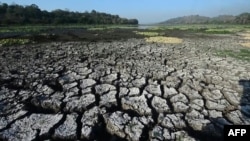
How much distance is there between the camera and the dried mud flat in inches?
120

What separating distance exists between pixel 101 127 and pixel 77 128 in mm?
314

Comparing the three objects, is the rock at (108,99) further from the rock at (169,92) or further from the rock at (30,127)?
the rock at (169,92)

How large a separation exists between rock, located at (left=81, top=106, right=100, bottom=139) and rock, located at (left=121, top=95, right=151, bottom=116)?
486 mm

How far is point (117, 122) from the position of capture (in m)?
3.22

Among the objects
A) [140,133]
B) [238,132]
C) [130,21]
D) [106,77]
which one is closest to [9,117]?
[140,133]

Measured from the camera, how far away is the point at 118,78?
516cm

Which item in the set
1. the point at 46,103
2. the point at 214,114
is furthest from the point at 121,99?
the point at 214,114

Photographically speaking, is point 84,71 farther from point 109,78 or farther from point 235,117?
point 235,117

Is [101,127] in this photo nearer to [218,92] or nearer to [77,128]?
[77,128]

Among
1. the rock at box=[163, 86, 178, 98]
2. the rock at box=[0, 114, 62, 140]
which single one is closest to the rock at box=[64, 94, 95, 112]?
the rock at box=[0, 114, 62, 140]

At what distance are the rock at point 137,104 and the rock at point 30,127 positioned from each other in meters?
1.05

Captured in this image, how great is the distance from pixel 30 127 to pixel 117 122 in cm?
114

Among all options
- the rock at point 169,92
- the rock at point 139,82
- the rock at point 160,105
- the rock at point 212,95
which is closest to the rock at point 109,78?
the rock at point 139,82

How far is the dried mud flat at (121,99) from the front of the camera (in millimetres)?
3041
